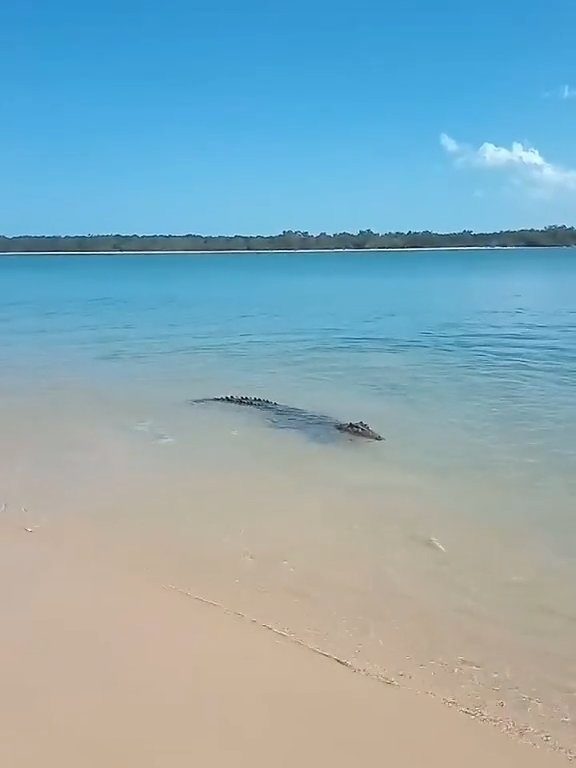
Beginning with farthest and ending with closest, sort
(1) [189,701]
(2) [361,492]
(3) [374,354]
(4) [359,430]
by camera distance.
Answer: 1. (3) [374,354]
2. (4) [359,430]
3. (2) [361,492]
4. (1) [189,701]

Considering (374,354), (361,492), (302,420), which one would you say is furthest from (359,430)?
(374,354)

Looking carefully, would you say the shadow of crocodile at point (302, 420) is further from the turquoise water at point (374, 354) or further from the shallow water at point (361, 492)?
the turquoise water at point (374, 354)

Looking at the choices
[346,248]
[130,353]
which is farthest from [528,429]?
[346,248]

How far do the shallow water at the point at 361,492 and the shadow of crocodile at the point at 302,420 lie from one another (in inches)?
11.0

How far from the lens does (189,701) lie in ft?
11.6

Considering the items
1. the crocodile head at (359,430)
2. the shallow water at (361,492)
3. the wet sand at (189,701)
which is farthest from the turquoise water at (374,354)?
the wet sand at (189,701)

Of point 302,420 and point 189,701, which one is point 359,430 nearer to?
point 302,420

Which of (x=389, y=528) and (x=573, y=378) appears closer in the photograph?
(x=389, y=528)

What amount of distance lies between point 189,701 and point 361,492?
3.88 metres

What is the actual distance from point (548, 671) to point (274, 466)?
14.4 ft

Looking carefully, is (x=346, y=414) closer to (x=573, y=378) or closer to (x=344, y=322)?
(x=573, y=378)

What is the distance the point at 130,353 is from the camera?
1855 centimetres

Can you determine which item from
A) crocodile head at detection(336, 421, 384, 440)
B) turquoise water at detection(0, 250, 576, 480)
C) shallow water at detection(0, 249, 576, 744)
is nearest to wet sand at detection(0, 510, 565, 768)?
shallow water at detection(0, 249, 576, 744)

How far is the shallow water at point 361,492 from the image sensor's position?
443cm
